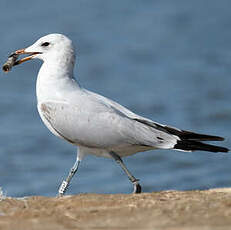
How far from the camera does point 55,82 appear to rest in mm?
8617

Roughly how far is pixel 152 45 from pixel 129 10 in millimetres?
2694

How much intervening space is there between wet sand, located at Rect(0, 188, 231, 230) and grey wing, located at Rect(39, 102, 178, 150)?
934 millimetres

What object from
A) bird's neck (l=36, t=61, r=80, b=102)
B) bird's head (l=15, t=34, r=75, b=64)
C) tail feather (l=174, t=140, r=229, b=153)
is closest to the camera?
tail feather (l=174, t=140, r=229, b=153)

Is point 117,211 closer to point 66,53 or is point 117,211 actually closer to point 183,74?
point 66,53

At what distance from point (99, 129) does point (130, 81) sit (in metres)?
10.2

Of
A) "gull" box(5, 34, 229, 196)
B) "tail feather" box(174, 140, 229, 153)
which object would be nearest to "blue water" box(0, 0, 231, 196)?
"gull" box(5, 34, 229, 196)

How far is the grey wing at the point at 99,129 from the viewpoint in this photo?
8.29 metres

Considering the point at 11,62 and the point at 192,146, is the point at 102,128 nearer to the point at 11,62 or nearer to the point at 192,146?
the point at 192,146

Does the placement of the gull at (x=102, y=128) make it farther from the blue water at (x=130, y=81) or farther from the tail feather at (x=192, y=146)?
the blue water at (x=130, y=81)

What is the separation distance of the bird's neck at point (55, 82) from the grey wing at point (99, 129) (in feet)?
0.49

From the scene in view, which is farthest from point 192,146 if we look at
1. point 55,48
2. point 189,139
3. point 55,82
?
point 55,48

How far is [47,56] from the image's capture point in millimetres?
8859

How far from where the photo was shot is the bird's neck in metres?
8.48

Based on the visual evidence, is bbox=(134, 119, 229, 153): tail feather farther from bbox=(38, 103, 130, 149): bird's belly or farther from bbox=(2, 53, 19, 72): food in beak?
bbox=(2, 53, 19, 72): food in beak
